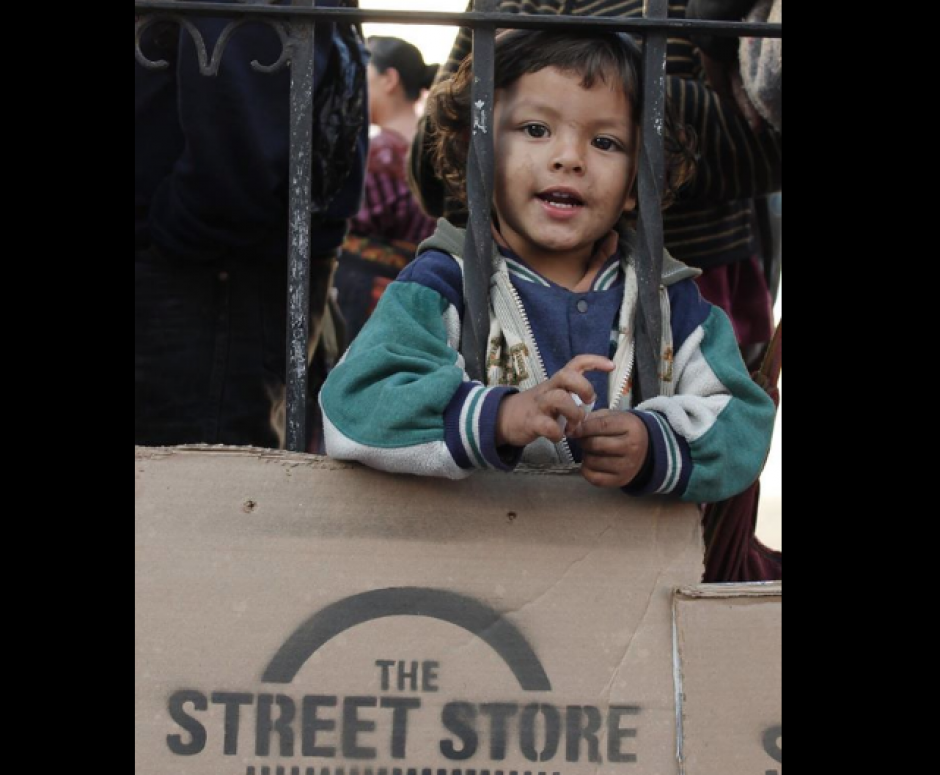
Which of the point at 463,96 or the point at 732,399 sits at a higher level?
the point at 463,96

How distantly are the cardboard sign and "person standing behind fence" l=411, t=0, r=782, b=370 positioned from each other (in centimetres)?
113

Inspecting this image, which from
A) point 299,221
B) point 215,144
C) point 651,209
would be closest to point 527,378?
point 651,209

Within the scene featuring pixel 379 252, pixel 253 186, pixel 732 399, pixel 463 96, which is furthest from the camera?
pixel 379 252

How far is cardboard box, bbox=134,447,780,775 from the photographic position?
196 centimetres

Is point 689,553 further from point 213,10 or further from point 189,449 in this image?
point 213,10

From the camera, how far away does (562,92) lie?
2115mm

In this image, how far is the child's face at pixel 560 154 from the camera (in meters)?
2.11

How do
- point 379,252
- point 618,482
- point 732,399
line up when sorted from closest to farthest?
1. point 618,482
2. point 732,399
3. point 379,252

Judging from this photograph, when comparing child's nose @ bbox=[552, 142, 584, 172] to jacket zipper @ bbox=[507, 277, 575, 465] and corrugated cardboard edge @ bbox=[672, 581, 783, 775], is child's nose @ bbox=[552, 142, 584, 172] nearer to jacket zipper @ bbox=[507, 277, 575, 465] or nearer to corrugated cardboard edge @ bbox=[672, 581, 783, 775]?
jacket zipper @ bbox=[507, 277, 575, 465]

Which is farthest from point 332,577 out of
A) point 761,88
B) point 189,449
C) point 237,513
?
point 761,88

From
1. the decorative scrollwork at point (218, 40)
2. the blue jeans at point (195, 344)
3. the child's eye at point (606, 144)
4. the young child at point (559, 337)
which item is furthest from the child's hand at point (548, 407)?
the blue jeans at point (195, 344)

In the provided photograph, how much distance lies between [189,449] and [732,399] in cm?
87

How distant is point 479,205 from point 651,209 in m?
0.28

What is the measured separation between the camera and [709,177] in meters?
3.05
